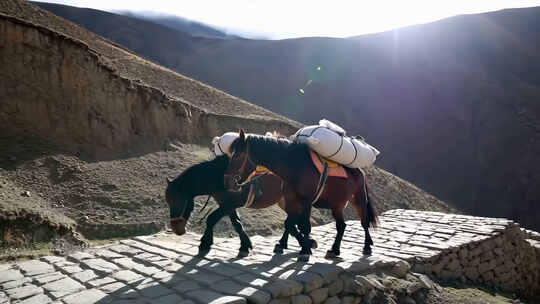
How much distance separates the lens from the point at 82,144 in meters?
11.5

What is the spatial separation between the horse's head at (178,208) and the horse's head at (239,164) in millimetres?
1074

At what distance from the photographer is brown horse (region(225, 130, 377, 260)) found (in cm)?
523

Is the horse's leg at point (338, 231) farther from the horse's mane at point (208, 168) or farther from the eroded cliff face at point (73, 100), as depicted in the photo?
the eroded cliff face at point (73, 100)

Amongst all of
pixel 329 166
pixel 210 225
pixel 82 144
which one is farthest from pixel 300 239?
pixel 82 144

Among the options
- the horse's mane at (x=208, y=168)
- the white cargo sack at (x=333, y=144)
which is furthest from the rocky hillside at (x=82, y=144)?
the white cargo sack at (x=333, y=144)

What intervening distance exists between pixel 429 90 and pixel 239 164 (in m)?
43.2

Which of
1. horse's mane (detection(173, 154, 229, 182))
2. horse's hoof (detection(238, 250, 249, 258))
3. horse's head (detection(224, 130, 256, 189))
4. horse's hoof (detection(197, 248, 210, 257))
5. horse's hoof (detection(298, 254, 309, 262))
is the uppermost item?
horse's head (detection(224, 130, 256, 189))

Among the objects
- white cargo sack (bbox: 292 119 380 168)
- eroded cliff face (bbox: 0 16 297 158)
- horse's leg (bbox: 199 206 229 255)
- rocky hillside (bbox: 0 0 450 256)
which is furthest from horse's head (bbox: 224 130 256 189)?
eroded cliff face (bbox: 0 16 297 158)

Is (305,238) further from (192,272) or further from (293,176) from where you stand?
(192,272)

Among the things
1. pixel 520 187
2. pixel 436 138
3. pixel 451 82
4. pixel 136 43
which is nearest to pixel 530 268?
pixel 520 187

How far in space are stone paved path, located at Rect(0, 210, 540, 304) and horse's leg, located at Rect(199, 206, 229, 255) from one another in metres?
0.17

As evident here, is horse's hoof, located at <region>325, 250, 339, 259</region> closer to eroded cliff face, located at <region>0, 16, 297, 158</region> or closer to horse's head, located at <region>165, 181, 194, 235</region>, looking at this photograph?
horse's head, located at <region>165, 181, 194, 235</region>

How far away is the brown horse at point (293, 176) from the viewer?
523 centimetres

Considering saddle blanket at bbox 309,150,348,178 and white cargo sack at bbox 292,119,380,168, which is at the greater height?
white cargo sack at bbox 292,119,380,168
